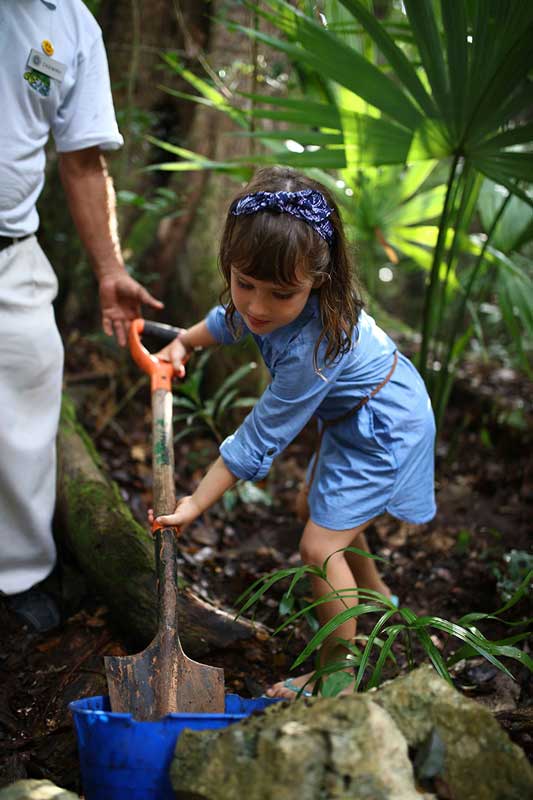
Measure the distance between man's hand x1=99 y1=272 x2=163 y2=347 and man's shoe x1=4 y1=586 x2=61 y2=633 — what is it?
953 mm

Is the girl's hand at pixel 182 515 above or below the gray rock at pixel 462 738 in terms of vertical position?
above

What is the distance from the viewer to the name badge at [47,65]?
2006mm

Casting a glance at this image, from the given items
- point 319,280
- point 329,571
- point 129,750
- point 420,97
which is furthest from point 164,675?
point 420,97

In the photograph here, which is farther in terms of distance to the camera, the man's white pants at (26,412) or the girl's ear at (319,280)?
the man's white pants at (26,412)

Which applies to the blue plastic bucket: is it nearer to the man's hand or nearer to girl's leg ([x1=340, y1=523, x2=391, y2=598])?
girl's leg ([x1=340, y1=523, x2=391, y2=598])

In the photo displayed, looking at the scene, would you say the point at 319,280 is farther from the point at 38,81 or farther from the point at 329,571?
the point at 38,81

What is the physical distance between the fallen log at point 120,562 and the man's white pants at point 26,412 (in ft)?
0.45

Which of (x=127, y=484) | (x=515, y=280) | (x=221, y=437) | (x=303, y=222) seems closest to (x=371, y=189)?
(x=515, y=280)

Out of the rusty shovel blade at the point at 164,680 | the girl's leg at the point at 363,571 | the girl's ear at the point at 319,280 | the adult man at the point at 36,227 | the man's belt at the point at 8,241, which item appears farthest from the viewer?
the girl's leg at the point at 363,571

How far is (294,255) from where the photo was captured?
5.41 feet

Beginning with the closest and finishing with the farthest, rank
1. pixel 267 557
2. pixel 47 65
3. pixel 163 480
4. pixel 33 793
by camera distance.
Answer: pixel 33 793 → pixel 163 480 → pixel 47 65 → pixel 267 557

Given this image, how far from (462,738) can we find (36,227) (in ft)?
6.33

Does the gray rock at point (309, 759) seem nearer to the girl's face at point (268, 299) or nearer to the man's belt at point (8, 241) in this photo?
the girl's face at point (268, 299)

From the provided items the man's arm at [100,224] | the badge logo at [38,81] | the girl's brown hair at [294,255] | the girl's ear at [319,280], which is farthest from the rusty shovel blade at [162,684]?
the badge logo at [38,81]
